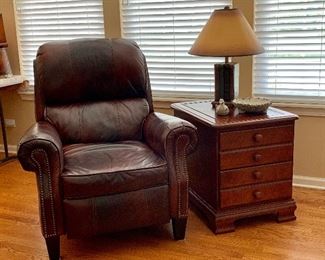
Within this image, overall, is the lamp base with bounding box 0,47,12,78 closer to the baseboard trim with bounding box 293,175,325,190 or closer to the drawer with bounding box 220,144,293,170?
the drawer with bounding box 220,144,293,170

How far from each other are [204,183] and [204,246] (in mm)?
403

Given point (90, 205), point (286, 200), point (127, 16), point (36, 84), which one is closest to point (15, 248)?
point (90, 205)

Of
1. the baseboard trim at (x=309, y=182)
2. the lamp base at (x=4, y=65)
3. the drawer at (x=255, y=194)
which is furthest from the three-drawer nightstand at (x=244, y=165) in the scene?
the lamp base at (x=4, y=65)

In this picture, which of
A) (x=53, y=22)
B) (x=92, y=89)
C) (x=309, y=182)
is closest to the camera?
(x=92, y=89)

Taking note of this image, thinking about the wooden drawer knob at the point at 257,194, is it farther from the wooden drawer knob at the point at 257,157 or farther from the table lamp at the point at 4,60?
the table lamp at the point at 4,60

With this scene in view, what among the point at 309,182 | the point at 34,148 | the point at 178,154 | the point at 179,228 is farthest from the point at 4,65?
the point at 309,182

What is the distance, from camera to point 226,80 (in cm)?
267

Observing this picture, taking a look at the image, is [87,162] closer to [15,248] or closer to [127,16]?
[15,248]

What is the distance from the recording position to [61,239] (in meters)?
2.54

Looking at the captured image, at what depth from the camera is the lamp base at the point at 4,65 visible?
3760mm

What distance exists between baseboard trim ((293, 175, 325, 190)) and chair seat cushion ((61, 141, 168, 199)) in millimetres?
1311

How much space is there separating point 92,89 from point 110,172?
79 centimetres

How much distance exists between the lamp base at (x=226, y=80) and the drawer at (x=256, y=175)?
46cm

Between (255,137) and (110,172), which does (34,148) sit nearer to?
(110,172)
